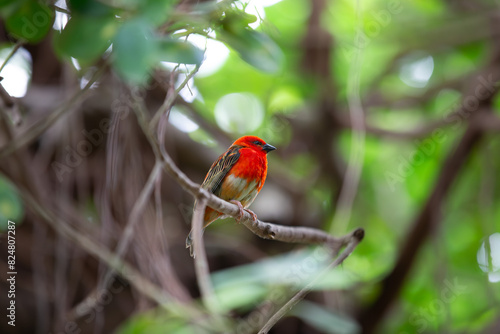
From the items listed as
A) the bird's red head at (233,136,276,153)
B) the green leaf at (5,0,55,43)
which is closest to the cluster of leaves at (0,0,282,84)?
the green leaf at (5,0,55,43)

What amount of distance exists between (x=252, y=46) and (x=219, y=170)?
67 cm

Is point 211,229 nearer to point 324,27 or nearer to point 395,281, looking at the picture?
point 395,281

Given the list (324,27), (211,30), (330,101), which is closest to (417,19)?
(324,27)

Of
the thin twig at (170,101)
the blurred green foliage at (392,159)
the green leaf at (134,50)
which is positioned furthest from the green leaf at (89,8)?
the blurred green foliage at (392,159)

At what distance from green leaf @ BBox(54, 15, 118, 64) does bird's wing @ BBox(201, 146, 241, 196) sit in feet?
2.39

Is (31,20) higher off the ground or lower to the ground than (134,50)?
lower

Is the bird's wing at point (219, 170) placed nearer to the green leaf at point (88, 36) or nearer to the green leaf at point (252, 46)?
the green leaf at point (252, 46)

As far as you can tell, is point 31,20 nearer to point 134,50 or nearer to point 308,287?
point 134,50

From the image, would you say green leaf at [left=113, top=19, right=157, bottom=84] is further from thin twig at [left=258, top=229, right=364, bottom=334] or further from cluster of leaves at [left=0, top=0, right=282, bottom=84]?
thin twig at [left=258, top=229, right=364, bottom=334]

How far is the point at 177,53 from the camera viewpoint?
3.62 feet

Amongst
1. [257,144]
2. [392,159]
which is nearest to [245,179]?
[257,144]

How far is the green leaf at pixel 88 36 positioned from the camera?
1.21 meters

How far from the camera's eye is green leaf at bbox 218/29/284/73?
1.30m

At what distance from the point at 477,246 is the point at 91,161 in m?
3.72
